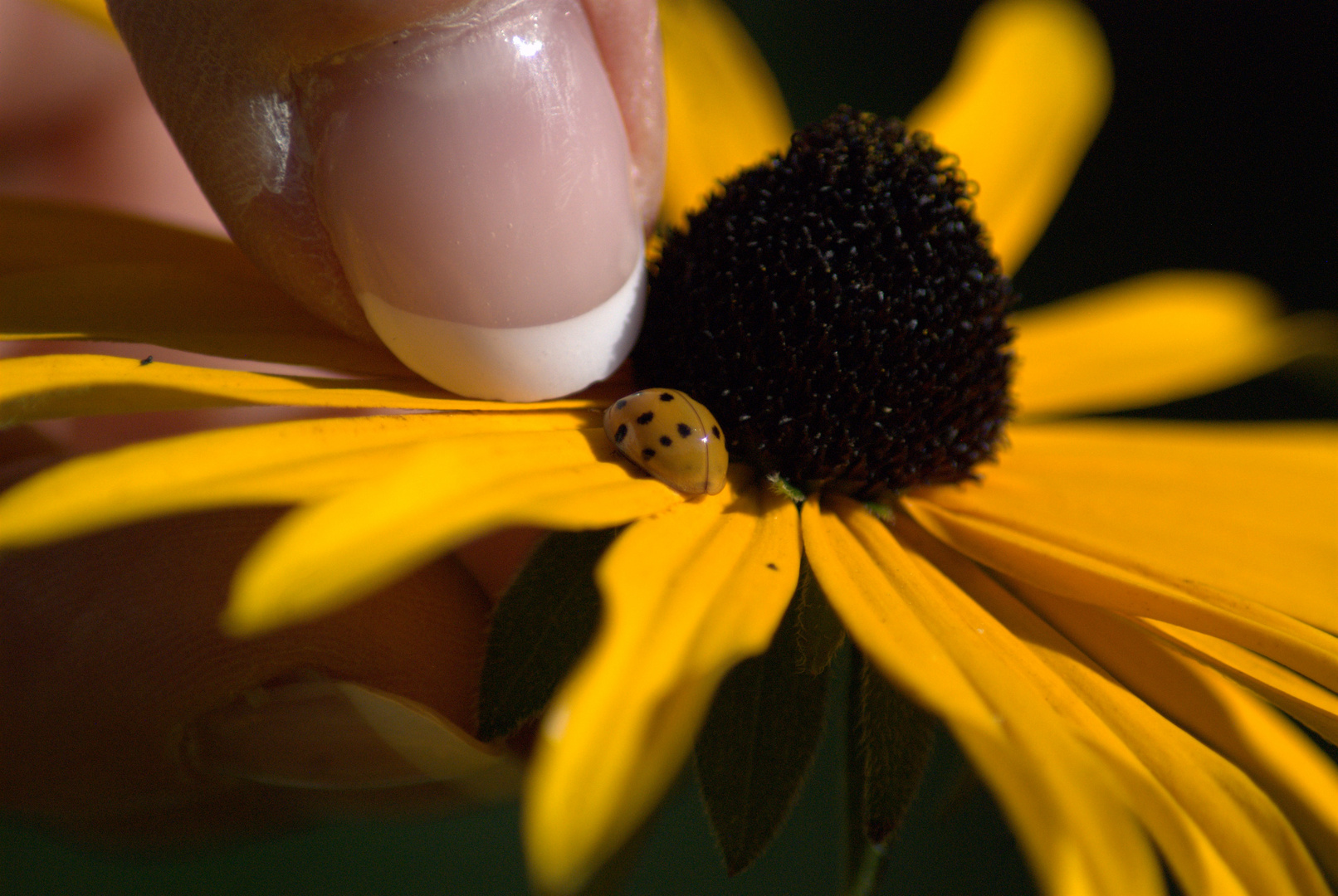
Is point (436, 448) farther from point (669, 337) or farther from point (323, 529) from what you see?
point (669, 337)

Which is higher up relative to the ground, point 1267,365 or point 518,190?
point 518,190

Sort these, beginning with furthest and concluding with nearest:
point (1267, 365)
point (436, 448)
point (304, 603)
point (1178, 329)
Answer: point (1178, 329), point (1267, 365), point (436, 448), point (304, 603)

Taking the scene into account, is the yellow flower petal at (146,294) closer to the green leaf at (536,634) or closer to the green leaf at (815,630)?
the green leaf at (536,634)

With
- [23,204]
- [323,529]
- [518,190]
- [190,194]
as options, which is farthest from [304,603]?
[190,194]

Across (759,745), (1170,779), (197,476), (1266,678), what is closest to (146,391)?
(197,476)

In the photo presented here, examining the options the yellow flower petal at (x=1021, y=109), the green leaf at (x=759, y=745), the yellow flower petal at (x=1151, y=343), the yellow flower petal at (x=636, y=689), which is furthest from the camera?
the yellow flower petal at (x=1021, y=109)

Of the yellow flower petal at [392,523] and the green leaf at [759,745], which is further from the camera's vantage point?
the green leaf at [759,745]

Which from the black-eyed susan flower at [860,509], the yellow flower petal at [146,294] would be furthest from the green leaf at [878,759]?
the yellow flower petal at [146,294]
